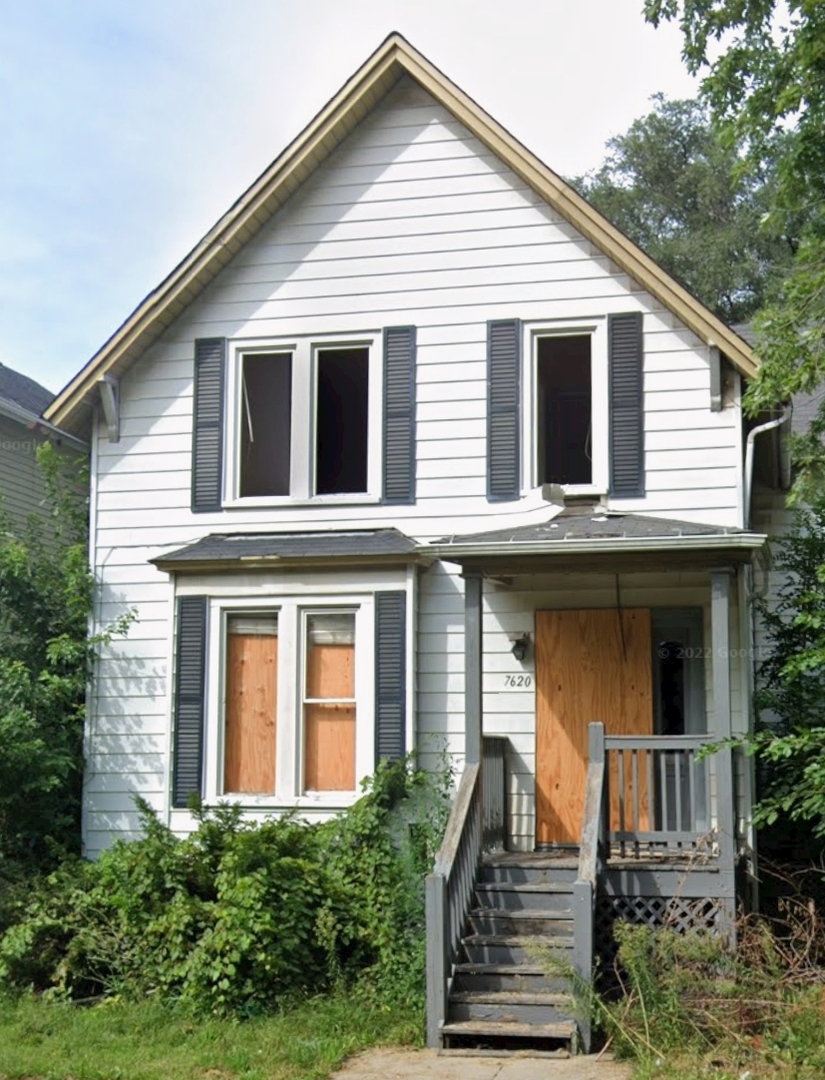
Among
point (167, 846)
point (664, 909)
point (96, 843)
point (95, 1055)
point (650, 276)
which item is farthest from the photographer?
point (96, 843)

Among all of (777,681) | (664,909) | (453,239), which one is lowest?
(664,909)

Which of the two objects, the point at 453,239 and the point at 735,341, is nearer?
the point at 735,341

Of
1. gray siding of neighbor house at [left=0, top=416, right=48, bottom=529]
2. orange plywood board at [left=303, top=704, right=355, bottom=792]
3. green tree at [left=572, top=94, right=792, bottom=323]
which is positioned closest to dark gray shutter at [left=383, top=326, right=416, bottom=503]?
orange plywood board at [left=303, top=704, right=355, bottom=792]

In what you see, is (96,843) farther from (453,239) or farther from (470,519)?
(453,239)

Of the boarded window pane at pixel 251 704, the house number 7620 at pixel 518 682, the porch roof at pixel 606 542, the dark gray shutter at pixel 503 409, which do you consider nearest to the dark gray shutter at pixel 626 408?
the porch roof at pixel 606 542

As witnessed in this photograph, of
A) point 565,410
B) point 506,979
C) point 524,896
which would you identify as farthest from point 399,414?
point 506,979

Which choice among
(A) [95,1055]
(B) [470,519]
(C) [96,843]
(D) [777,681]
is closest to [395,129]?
(B) [470,519]

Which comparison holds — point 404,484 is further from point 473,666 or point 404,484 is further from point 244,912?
point 244,912

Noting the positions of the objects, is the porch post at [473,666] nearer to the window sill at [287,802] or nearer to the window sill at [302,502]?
the window sill at [287,802]

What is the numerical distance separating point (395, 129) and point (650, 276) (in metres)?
3.07

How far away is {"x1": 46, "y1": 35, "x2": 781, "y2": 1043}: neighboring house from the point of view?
12.6 m

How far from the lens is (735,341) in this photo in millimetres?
12273

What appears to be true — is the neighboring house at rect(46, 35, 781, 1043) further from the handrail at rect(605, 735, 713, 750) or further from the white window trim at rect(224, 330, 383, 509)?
the handrail at rect(605, 735, 713, 750)

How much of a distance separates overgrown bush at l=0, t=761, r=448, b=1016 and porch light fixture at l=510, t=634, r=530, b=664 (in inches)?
57.4
